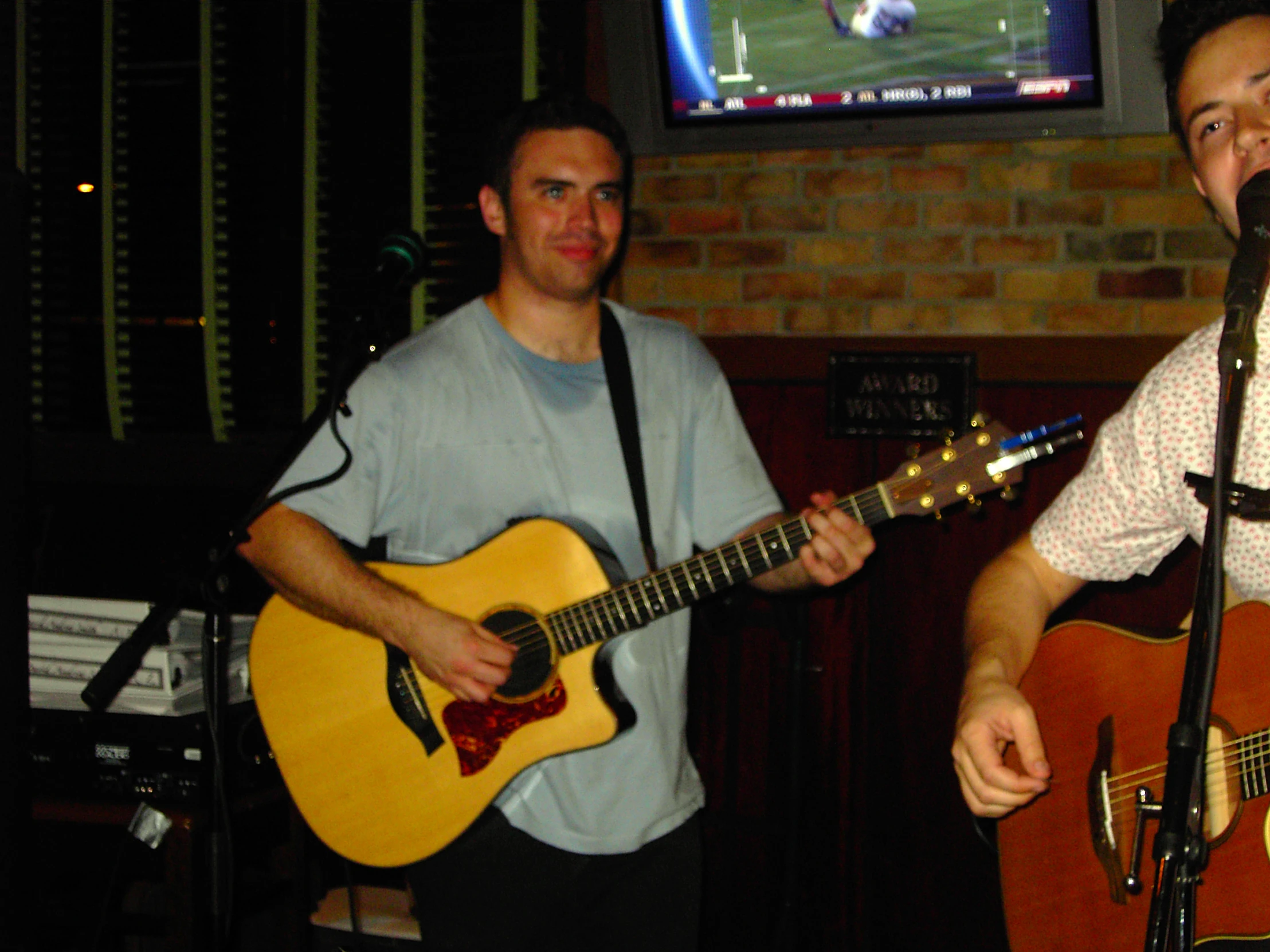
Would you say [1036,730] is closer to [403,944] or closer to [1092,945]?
[1092,945]

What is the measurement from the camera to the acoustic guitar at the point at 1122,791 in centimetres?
138

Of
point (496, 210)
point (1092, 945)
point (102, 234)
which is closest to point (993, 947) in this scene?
point (1092, 945)

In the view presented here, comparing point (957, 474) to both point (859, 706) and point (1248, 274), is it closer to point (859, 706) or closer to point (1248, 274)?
point (1248, 274)

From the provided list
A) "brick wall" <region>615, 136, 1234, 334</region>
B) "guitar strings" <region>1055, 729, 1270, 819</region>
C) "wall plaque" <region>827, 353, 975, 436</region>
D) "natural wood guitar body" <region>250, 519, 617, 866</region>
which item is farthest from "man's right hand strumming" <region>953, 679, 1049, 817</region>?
"brick wall" <region>615, 136, 1234, 334</region>

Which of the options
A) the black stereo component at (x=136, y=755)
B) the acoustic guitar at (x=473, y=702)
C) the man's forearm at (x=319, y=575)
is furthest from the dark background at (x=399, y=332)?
the acoustic guitar at (x=473, y=702)

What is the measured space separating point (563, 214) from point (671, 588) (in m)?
0.81

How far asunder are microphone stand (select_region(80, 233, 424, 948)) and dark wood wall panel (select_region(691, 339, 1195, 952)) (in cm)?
112

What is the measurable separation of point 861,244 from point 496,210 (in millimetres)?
1012

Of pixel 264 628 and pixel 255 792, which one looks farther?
pixel 255 792

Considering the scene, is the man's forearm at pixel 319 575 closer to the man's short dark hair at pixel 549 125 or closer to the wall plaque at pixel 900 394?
the man's short dark hair at pixel 549 125

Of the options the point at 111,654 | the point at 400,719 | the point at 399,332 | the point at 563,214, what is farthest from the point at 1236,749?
the point at 399,332

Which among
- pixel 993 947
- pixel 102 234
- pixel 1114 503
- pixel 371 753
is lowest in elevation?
pixel 993 947

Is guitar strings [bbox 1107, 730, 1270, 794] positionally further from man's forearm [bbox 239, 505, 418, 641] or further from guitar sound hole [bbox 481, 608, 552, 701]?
man's forearm [bbox 239, 505, 418, 641]

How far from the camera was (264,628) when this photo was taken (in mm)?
2258
